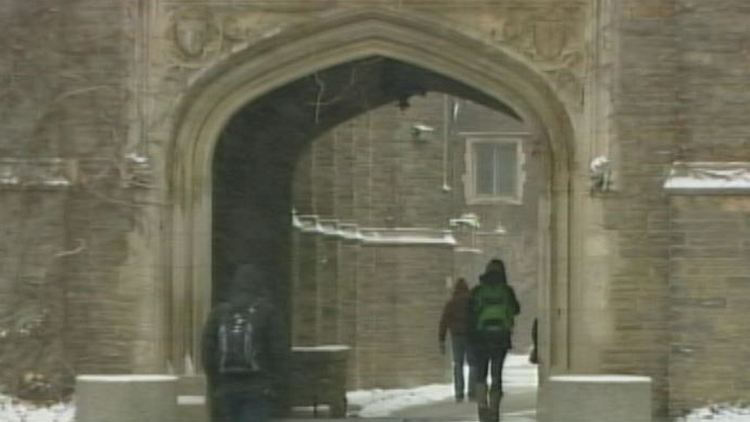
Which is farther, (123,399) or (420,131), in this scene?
(420,131)

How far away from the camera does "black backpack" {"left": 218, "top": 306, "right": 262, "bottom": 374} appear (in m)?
10.8

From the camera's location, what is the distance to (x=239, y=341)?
10.8 meters

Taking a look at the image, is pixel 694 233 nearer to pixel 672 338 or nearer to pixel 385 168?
pixel 672 338

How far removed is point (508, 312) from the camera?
603 inches

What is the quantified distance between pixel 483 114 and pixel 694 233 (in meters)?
29.1

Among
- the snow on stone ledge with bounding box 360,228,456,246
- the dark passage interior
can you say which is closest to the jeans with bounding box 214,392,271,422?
the dark passage interior

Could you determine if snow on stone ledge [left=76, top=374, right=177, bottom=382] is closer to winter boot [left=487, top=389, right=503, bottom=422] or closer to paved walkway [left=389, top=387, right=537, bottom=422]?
winter boot [left=487, top=389, right=503, bottom=422]

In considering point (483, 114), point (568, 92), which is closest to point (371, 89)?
point (568, 92)

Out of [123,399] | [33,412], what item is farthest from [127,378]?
[33,412]

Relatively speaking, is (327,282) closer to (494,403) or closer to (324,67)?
(494,403)

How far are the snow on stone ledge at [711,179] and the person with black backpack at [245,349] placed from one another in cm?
389

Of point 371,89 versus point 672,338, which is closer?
point 672,338

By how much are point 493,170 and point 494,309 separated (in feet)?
90.7

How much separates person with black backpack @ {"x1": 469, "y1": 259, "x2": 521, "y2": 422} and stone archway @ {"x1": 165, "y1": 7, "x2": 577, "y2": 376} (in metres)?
0.93
